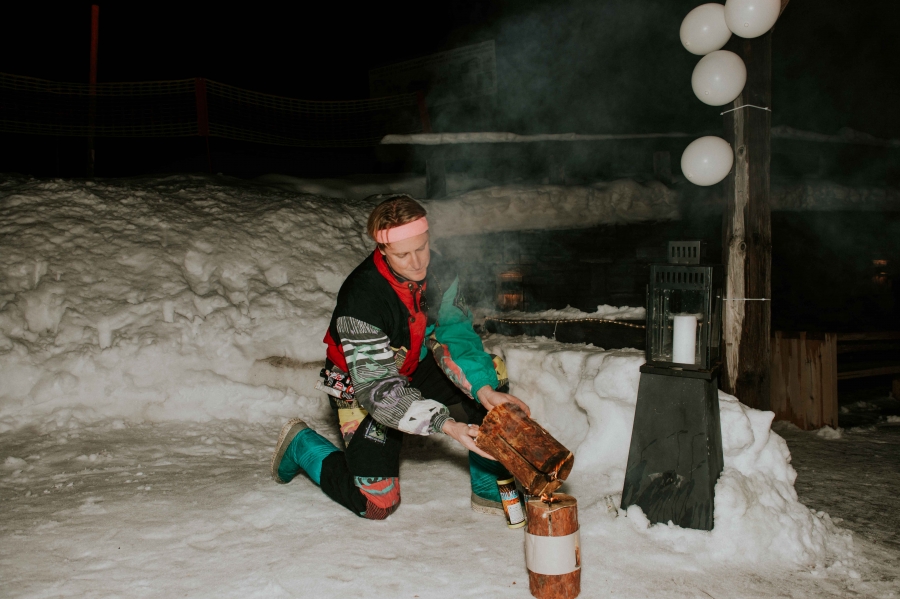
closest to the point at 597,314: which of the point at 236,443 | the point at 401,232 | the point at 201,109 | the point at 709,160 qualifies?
the point at 709,160

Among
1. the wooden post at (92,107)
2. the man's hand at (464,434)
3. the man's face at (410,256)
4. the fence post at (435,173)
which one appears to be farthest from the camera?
the wooden post at (92,107)

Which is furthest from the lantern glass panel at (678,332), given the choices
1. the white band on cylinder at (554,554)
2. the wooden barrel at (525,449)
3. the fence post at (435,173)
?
the fence post at (435,173)

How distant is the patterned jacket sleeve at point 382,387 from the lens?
223 cm

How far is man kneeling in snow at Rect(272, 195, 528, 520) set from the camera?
2350 millimetres

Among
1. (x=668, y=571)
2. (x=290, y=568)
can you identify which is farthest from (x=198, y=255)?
(x=668, y=571)

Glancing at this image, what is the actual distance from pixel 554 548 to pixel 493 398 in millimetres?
615

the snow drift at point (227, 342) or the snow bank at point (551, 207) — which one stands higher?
the snow bank at point (551, 207)

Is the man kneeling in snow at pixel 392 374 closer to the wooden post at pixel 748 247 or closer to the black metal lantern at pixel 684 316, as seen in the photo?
the black metal lantern at pixel 684 316

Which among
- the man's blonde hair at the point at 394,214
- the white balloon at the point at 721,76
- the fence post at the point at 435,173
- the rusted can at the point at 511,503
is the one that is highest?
the fence post at the point at 435,173

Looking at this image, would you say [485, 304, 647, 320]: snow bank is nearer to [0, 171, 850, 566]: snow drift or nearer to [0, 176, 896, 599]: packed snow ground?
[0, 171, 850, 566]: snow drift

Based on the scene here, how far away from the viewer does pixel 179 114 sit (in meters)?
7.87

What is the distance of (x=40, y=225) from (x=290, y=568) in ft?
15.6

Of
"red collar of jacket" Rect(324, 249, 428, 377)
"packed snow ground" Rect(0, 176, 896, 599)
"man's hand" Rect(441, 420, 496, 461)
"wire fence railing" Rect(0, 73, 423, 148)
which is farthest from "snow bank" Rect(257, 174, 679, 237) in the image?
"man's hand" Rect(441, 420, 496, 461)

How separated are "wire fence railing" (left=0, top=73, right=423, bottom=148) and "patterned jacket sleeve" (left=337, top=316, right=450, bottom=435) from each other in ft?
19.1
